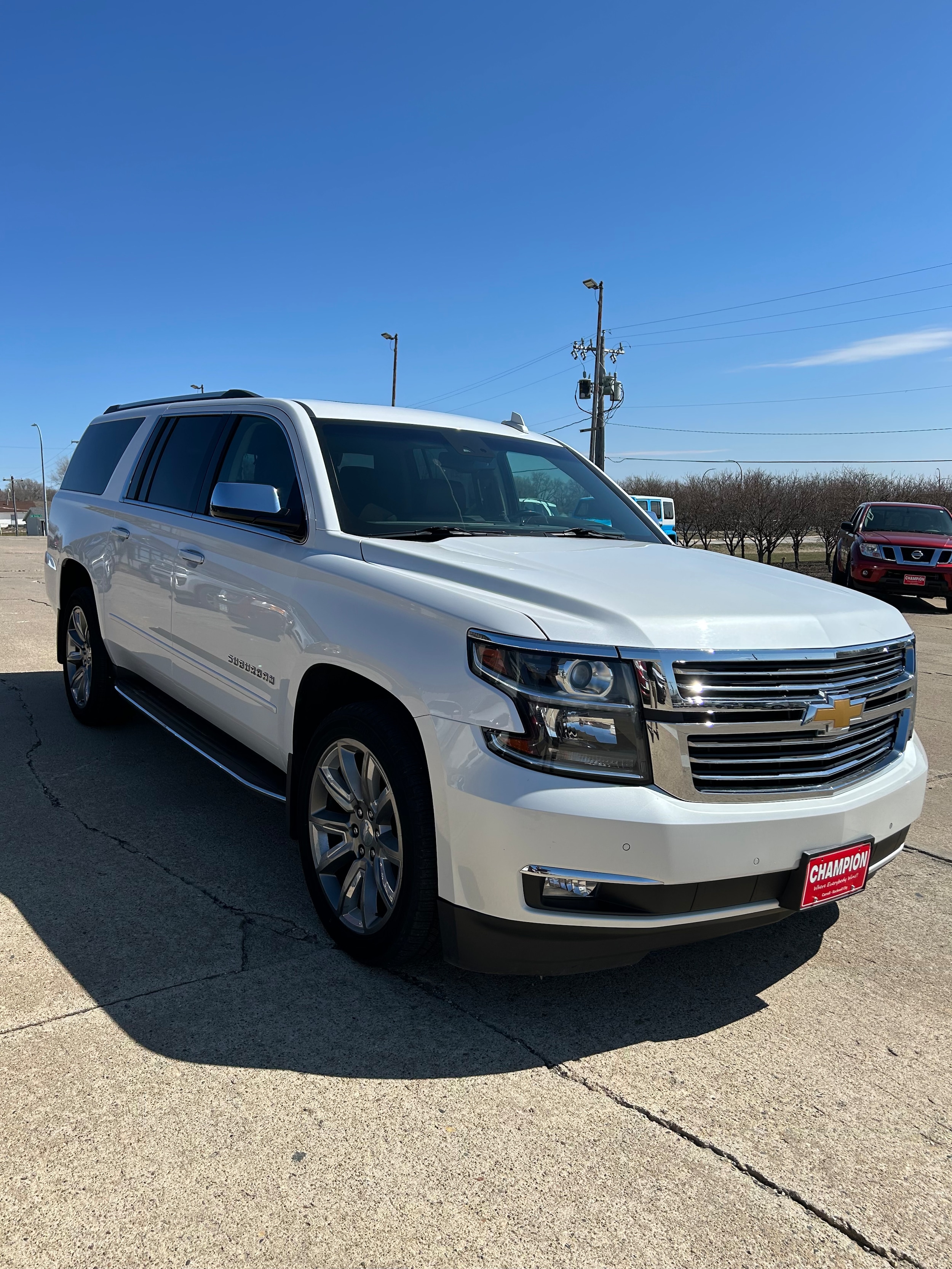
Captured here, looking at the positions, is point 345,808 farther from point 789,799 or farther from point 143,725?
point 143,725

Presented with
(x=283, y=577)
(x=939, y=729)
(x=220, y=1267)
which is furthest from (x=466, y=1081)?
(x=939, y=729)

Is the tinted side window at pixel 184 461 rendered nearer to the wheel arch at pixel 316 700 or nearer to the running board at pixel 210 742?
the running board at pixel 210 742

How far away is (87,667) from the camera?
19.4ft

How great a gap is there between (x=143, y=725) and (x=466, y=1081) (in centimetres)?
431

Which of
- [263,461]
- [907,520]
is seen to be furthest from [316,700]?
[907,520]

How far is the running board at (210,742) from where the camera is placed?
3.63 metres

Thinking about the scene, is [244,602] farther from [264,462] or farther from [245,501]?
[264,462]

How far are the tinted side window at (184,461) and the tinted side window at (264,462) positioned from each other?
0.70 feet

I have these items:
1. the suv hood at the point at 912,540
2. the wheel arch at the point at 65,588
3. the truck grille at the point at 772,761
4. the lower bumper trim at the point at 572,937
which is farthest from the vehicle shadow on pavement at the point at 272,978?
the suv hood at the point at 912,540

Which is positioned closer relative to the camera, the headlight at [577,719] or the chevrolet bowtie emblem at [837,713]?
the headlight at [577,719]

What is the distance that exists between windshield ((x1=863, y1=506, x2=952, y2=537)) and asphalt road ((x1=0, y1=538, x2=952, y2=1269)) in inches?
548

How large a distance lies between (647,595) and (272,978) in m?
1.69

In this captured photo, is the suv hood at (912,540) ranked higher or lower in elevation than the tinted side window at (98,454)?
lower

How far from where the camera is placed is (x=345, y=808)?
3.13 m
